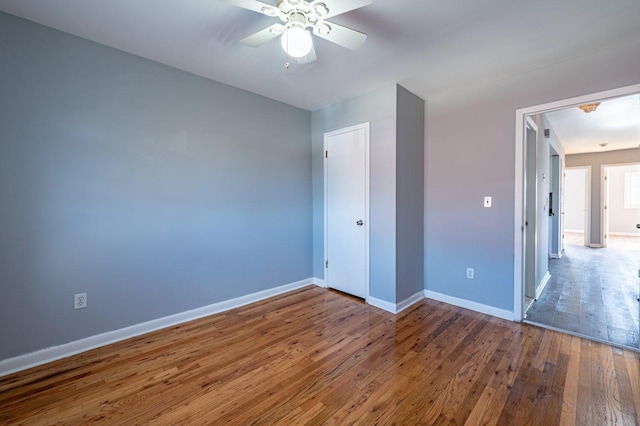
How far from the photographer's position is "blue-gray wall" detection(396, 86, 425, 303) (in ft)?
9.97

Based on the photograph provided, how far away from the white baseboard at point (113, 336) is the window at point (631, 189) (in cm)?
1165

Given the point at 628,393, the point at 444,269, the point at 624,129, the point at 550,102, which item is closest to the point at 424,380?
the point at 628,393

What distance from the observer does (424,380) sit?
1.89 metres

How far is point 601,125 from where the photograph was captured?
14.8ft

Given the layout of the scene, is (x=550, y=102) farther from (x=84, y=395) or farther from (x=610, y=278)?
(x=84, y=395)

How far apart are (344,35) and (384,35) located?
0.55 metres

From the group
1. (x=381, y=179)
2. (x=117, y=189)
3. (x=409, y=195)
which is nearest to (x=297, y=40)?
(x=381, y=179)

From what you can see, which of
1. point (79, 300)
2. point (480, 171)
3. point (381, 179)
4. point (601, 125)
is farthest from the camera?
point (601, 125)

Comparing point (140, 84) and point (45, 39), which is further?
point (140, 84)

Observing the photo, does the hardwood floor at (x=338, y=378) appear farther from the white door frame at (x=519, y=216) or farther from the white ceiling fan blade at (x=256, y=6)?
the white ceiling fan blade at (x=256, y=6)

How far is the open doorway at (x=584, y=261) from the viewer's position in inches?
102

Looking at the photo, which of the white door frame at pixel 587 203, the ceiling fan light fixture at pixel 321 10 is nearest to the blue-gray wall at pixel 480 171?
the ceiling fan light fixture at pixel 321 10

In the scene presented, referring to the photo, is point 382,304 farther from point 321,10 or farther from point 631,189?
point 631,189

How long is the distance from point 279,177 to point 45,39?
231cm
